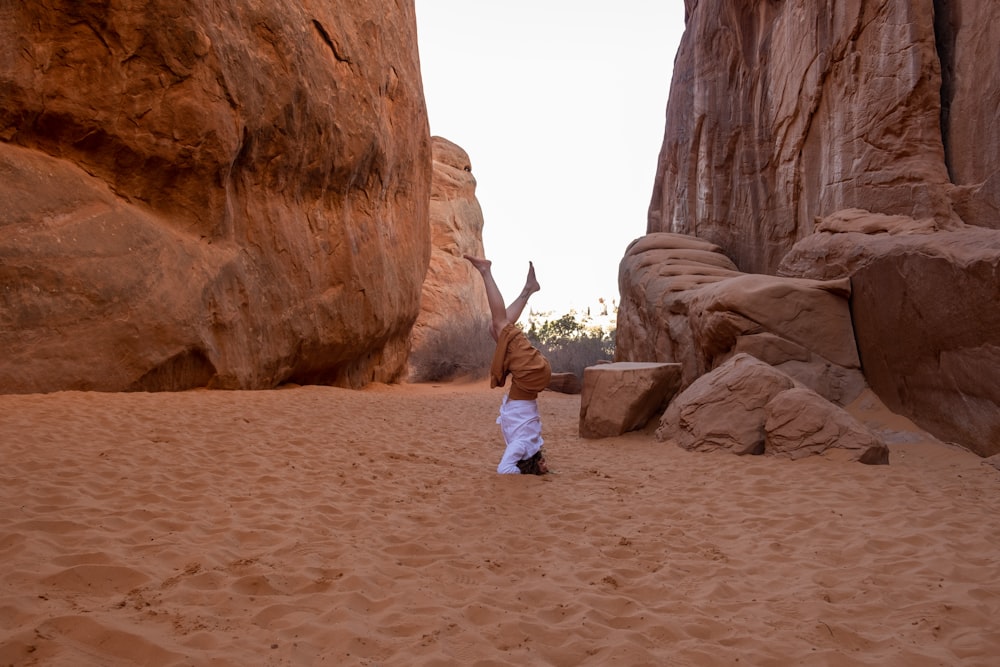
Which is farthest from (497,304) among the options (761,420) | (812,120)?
(812,120)

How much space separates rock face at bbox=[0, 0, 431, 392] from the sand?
1454 mm

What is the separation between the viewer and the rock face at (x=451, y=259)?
23.2 metres

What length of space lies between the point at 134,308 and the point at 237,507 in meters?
4.64

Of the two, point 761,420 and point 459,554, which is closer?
point 459,554

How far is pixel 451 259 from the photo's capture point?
25.6 meters

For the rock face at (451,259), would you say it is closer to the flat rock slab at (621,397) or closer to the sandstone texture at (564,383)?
the sandstone texture at (564,383)

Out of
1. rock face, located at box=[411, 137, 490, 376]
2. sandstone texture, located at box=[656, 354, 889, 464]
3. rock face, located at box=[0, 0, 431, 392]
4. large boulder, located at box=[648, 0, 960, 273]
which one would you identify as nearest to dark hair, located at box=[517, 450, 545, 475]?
sandstone texture, located at box=[656, 354, 889, 464]

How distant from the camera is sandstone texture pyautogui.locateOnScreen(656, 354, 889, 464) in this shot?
6250 millimetres

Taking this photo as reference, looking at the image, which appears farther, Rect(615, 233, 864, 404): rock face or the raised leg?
Rect(615, 233, 864, 404): rock face

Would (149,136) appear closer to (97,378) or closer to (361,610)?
(97,378)

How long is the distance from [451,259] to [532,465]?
20.1 meters

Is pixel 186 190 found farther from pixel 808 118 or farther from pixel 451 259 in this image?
pixel 451 259

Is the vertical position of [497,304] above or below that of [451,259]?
below

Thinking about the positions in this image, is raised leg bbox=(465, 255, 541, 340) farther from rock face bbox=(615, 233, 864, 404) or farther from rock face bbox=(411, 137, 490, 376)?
rock face bbox=(411, 137, 490, 376)
